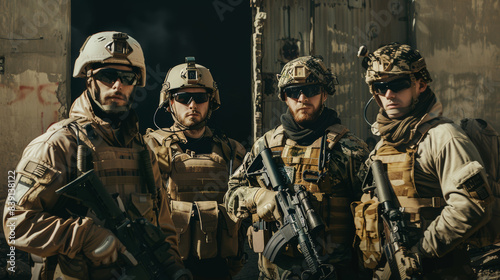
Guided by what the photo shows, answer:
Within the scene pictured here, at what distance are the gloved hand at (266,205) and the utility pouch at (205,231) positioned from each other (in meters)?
1.14

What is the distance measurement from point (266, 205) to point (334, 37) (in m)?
4.38

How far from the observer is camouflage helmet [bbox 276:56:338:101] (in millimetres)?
4586

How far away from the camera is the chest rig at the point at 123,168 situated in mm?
3675

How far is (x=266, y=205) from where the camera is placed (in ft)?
14.4

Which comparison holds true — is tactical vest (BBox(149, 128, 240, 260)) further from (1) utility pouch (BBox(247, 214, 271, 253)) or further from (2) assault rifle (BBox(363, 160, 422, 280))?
(2) assault rifle (BBox(363, 160, 422, 280))

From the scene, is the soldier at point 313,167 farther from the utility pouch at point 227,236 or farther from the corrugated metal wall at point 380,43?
the corrugated metal wall at point 380,43

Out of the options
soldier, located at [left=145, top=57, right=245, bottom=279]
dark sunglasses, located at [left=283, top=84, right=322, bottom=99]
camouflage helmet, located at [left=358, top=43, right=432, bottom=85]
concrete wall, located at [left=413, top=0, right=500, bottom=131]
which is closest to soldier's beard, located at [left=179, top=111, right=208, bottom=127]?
soldier, located at [left=145, top=57, right=245, bottom=279]

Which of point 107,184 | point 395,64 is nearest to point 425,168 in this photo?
point 395,64

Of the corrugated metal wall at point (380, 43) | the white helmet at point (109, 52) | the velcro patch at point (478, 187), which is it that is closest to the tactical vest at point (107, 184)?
the white helmet at point (109, 52)

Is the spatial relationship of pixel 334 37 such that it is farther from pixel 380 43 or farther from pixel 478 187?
pixel 478 187

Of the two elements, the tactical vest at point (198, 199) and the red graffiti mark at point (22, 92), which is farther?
the red graffiti mark at point (22, 92)

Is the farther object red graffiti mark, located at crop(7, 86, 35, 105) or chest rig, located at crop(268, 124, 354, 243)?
red graffiti mark, located at crop(7, 86, 35, 105)

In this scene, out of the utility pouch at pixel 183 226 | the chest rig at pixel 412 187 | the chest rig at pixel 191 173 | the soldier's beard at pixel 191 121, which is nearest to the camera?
the chest rig at pixel 412 187

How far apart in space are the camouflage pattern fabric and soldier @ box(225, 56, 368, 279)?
1.78ft
